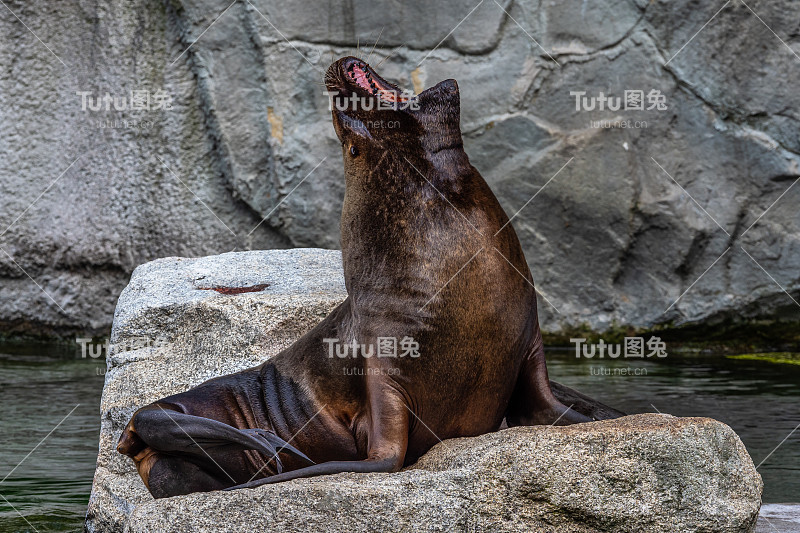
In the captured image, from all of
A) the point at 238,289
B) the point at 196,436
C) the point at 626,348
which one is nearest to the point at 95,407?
the point at 238,289

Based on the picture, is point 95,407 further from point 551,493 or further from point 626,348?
point 551,493

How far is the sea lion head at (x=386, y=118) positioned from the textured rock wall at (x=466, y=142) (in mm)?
6207

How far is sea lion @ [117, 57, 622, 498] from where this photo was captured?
4.11 m

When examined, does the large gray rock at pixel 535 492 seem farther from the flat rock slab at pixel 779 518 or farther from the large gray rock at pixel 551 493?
the flat rock slab at pixel 779 518

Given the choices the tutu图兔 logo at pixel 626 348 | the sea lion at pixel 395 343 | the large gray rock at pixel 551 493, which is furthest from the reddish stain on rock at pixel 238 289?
the tutu图兔 logo at pixel 626 348

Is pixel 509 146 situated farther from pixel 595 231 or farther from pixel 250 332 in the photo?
pixel 250 332

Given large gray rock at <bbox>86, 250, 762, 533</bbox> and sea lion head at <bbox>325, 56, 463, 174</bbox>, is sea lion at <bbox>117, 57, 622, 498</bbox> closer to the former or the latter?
sea lion head at <bbox>325, 56, 463, 174</bbox>

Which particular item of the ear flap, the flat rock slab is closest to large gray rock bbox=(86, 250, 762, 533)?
the flat rock slab

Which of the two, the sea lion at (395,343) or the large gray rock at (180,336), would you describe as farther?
the large gray rock at (180,336)

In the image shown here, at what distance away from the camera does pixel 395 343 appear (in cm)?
412

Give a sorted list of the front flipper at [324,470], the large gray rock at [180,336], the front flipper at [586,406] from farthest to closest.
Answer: the large gray rock at [180,336] < the front flipper at [586,406] < the front flipper at [324,470]

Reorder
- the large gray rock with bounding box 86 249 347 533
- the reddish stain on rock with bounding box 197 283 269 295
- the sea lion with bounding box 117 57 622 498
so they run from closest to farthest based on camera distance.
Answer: the sea lion with bounding box 117 57 622 498 → the large gray rock with bounding box 86 249 347 533 → the reddish stain on rock with bounding box 197 283 269 295

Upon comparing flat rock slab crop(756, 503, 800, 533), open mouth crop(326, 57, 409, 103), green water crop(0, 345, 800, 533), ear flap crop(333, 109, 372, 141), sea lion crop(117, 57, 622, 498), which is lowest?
flat rock slab crop(756, 503, 800, 533)

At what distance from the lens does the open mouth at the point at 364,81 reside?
14.3ft
